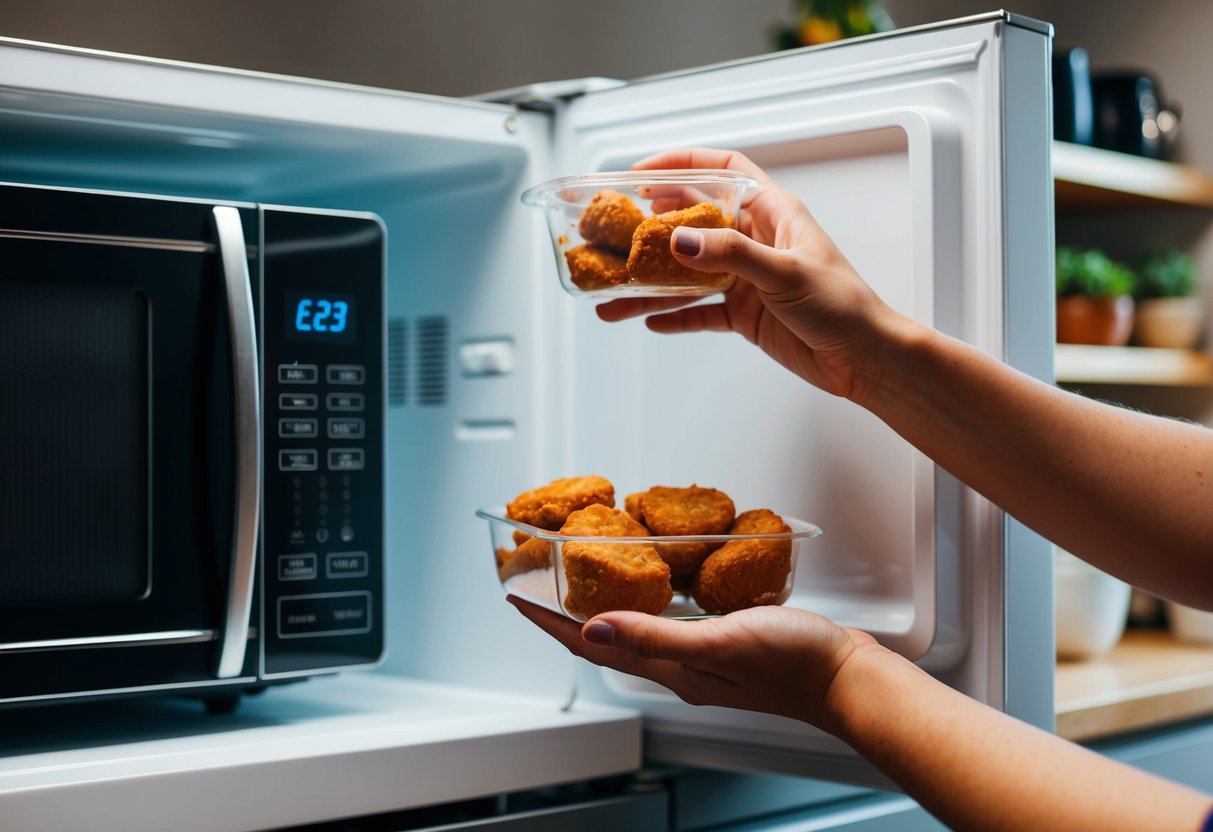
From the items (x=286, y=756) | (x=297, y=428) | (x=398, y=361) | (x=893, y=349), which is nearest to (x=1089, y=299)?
(x=398, y=361)

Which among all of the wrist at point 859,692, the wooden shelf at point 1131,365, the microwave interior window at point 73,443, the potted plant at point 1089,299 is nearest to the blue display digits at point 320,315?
the microwave interior window at point 73,443

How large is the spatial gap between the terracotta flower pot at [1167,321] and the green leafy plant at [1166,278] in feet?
0.04

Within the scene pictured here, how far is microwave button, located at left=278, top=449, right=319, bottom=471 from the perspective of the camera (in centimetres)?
91

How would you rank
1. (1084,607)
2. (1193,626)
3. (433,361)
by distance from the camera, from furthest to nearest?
(1193,626) < (1084,607) < (433,361)

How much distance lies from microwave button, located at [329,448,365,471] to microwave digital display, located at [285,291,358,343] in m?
0.08

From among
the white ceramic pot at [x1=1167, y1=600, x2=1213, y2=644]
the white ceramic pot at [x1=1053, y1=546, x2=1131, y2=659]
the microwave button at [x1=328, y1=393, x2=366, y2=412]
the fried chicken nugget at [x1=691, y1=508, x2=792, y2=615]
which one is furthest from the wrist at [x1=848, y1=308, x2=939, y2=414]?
the white ceramic pot at [x1=1167, y1=600, x2=1213, y2=644]

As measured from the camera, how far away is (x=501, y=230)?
105 cm

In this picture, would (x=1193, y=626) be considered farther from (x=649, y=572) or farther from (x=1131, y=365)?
(x=649, y=572)

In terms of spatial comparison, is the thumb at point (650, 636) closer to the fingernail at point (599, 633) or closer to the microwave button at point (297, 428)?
the fingernail at point (599, 633)

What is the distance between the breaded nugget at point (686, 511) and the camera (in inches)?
30.8

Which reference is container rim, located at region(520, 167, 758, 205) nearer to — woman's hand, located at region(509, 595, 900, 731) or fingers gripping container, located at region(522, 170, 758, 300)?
fingers gripping container, located at region(522, 170, 758, 300)

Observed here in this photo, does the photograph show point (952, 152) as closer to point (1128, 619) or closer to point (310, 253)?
point (310, 253)

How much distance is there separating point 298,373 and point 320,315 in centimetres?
4

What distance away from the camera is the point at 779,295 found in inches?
30.1
